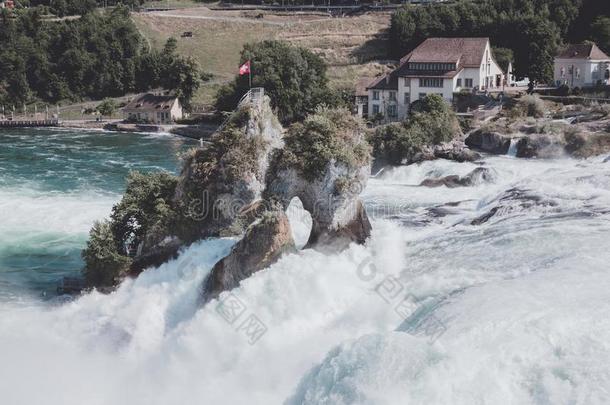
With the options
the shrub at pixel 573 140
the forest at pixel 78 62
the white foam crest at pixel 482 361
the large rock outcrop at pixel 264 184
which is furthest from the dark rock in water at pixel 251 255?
the forest at pixel 78 62

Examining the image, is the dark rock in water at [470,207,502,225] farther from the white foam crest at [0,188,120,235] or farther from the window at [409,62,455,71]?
the window at [409,62,455,71]

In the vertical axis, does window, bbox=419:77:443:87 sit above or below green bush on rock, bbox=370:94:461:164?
above

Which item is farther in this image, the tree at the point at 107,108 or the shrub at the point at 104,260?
the tree at the point at 107,108

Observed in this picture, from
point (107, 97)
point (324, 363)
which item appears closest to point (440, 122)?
point (324, 363)

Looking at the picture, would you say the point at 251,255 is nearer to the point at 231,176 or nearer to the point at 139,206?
the point at 231,176

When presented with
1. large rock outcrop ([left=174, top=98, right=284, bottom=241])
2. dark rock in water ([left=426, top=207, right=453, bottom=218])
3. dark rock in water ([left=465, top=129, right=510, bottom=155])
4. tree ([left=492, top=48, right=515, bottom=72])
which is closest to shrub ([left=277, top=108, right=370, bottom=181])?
large rock outcrop ([left=174, top=98, right=284, bottom=241])

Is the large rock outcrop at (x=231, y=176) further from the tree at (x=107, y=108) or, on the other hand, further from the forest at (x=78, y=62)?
the forest at (x=78, y=62)

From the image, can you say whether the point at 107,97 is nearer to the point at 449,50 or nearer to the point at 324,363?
the point at 449,50
